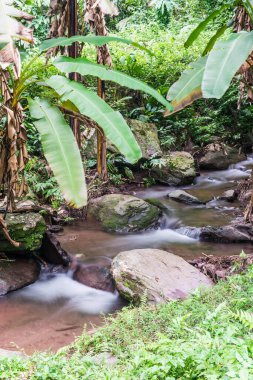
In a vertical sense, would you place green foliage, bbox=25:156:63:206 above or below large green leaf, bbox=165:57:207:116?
below

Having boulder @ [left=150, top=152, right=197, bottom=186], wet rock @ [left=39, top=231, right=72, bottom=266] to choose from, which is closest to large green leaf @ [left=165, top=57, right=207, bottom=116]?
wet rock @ [left=39, top=231, right=72, bottom=266]

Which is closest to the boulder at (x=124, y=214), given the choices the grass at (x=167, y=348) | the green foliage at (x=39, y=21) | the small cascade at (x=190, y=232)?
the small cascade at (x=190, y=232)

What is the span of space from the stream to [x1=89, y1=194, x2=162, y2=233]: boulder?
18 centimetres

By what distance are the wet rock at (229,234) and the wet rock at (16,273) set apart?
A: 2.79 meters

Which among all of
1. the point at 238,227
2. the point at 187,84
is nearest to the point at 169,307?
the point at 187,84

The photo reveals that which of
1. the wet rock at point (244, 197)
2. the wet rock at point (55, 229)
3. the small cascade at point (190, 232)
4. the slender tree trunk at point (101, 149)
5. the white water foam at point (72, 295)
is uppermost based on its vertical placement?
the slender tree trunk at point (101, 149)

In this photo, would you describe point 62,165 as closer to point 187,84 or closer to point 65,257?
point 187,84

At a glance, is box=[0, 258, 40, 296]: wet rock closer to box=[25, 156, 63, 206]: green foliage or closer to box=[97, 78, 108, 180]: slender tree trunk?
box=[25, 156, 63, 206]: green foliage

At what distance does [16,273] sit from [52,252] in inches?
25.3

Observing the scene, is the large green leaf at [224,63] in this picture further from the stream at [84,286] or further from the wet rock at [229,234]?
the wet rock at [229,234]

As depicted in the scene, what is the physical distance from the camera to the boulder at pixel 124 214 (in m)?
6.86

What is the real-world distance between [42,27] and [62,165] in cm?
1262

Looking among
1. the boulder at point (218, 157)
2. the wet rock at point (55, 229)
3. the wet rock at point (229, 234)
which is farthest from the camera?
the boulder at point (218, 157)

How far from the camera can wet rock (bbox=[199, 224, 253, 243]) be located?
6.00m
